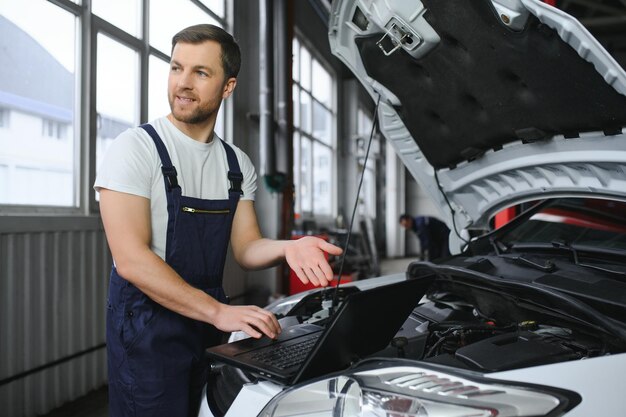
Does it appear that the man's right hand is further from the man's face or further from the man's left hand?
the man's face

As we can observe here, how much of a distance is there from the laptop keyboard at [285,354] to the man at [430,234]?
17.0 feet

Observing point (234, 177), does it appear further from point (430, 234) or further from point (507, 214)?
point (430, 234)

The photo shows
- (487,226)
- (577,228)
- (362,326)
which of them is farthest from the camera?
(487,226)

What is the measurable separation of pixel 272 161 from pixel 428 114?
9.84ft

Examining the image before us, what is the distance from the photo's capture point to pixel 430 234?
6.12 m

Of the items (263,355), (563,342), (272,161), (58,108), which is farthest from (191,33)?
(272,161)

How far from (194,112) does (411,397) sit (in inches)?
32.7

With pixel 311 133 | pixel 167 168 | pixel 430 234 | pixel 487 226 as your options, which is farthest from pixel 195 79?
pixel 311 133

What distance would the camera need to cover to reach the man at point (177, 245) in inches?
40.5

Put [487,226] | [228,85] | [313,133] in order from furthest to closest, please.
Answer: [313,133], [487,226], [228,85]

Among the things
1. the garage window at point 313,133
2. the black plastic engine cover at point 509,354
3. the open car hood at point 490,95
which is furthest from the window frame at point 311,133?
the black plastic engine cover at point 509,354

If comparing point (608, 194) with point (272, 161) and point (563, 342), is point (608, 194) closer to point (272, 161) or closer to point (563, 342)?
point (563, 342)

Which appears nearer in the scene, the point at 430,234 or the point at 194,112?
the point at 194,112

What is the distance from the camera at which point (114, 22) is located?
310cm
